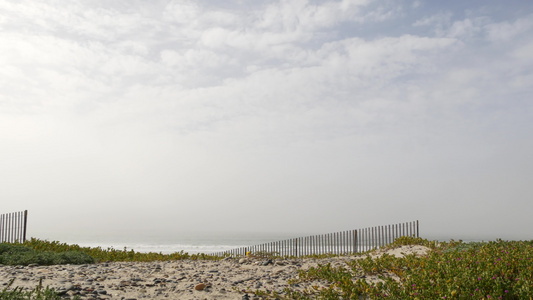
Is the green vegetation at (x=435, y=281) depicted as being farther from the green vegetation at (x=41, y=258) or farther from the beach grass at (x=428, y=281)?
the green vegetation at (x=41, y=258)

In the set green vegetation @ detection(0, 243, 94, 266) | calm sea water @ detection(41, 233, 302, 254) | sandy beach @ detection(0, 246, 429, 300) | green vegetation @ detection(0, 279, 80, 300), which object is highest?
green vegetation @ detection(0, 279, 80, 300)

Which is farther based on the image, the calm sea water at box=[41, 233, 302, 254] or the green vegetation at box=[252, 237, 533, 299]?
the calm sea water at box=[41, 233, 302, 254]

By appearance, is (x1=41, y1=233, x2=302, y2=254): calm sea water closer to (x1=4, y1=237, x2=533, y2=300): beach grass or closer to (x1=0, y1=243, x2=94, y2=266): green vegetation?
(x1=0, y1=243, x2=94, y2=266): green vegetation

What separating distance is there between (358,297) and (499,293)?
2.15m

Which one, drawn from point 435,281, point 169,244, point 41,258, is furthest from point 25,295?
point 169,244

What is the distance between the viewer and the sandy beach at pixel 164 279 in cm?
714

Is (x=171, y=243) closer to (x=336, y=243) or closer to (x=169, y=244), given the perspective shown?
(x=169, y=244)

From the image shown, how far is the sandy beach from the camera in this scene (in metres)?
7.14


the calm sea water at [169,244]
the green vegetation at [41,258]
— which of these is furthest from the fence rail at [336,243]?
the calm sea water at [169,244]

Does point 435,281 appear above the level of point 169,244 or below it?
above

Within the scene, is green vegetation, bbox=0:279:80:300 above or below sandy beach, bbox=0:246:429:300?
above

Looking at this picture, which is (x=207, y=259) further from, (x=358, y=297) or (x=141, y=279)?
(x=358, y=297)

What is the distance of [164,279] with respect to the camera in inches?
338

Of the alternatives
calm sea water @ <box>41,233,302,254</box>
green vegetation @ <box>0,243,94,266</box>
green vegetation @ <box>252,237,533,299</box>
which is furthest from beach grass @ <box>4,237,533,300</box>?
calm sea water @ <box>41,233,302,254</box>
